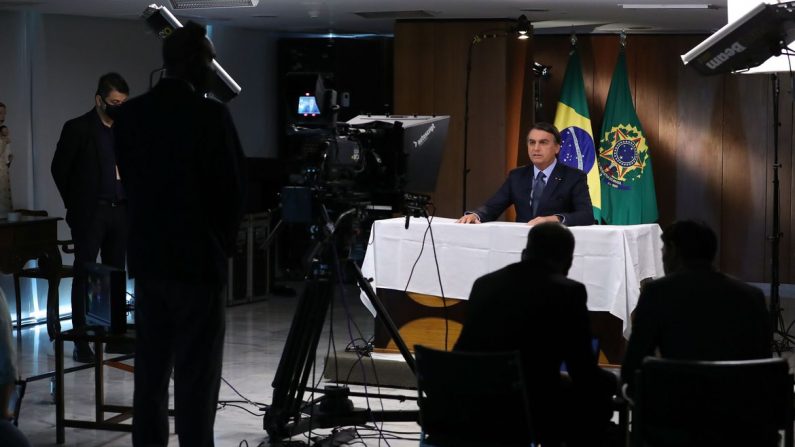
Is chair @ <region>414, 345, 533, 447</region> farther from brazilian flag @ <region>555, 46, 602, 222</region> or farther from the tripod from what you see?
brazilian flag @ <region>555, 46, 602, 222</region>

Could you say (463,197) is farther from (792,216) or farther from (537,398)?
(537,398)

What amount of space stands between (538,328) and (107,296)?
6.99ft

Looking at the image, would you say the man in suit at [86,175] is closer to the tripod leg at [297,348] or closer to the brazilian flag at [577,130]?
the tripod leg at [297,348]

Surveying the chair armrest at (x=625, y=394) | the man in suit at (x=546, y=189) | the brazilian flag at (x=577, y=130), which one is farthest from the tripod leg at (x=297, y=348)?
the brazilian flag at (x=577, y=130)

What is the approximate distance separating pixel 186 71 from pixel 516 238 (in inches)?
97.9

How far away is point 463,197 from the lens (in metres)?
8.93

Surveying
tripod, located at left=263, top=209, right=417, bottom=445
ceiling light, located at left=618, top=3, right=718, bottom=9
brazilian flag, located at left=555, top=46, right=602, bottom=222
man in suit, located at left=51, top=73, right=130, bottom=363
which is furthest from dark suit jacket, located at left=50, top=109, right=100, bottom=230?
brazilian flag, located at left=555, top=46, right=602, bottom=222

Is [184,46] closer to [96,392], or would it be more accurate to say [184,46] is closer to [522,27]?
[96,392]

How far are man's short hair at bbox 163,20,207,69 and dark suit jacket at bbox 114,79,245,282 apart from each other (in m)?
0.07

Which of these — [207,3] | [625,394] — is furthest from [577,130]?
[625,394]

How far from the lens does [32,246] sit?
7969 mm

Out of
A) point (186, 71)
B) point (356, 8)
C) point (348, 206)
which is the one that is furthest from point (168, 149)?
point (356, 8)

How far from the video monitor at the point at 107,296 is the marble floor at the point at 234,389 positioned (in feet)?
2.02

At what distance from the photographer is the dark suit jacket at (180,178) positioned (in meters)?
3.78
